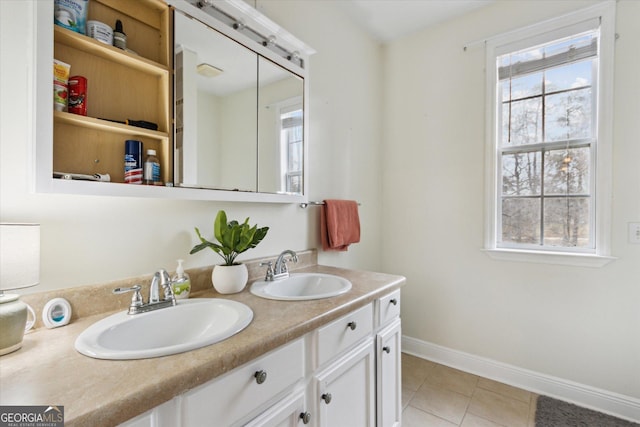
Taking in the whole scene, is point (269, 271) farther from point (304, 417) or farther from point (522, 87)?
point (522, 87)

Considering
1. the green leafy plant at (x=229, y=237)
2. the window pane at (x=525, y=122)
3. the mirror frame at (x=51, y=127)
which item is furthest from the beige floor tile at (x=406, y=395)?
the window pane at (x=525, y=122)

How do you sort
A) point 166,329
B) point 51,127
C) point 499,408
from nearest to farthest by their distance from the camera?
point 51,127, point 166,329, point 499,408

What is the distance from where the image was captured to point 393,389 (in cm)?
150

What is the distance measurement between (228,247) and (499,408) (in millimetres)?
1903

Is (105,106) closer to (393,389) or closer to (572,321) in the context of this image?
(393,389)

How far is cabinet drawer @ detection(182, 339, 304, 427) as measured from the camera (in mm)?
679

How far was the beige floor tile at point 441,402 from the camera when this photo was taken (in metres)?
1.75

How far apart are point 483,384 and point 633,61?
86.5 inches

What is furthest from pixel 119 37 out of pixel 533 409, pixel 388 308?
pixel 533 409

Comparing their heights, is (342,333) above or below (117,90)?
below

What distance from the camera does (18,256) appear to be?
0.75 metres

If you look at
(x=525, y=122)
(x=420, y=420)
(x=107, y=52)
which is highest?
(x=525, y=122)

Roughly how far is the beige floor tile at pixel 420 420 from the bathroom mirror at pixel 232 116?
1.48 m

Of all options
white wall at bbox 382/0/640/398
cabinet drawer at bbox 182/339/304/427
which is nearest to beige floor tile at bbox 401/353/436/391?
white wall at bbox 382/0/640/398
